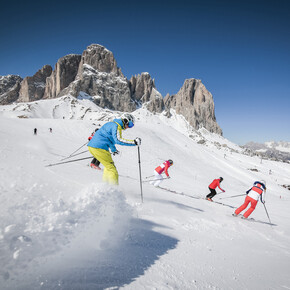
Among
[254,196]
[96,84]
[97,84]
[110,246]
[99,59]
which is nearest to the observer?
[110,246]

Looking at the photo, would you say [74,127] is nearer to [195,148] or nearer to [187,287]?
[195,148]

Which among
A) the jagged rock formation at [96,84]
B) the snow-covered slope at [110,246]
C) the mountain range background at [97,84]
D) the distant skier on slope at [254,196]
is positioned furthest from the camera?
the jagged rock formation at [96,84]

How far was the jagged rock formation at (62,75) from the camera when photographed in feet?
560

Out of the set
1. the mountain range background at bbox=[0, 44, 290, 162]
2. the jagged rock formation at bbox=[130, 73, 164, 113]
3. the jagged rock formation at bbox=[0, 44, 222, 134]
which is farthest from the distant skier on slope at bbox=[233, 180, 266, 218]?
the jagged rock formation at bbox=[130, 73, 164, 113]

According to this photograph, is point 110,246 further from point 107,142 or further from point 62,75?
point 62,75

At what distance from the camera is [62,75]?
17225 cm

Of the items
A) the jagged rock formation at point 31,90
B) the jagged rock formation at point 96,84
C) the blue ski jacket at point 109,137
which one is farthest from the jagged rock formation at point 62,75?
the blue ski jacket at point 109,137

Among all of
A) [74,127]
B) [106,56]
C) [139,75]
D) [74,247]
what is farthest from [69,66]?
[74,247]

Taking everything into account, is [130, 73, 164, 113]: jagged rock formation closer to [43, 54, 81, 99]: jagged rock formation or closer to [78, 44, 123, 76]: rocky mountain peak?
[78, 44, 123, 76]: rocky mountain peak

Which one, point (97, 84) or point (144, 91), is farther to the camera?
point (144, 91)

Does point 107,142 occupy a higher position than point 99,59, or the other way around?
point 99,59

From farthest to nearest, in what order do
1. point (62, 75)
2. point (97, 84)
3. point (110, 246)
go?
point (62, 75), point (97, 84), point (110, 246)

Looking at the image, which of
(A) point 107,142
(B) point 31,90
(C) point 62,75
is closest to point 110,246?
(A) point 107,142

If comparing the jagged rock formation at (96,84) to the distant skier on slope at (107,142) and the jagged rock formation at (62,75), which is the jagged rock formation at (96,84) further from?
the distant skier on slope at (107,142)
